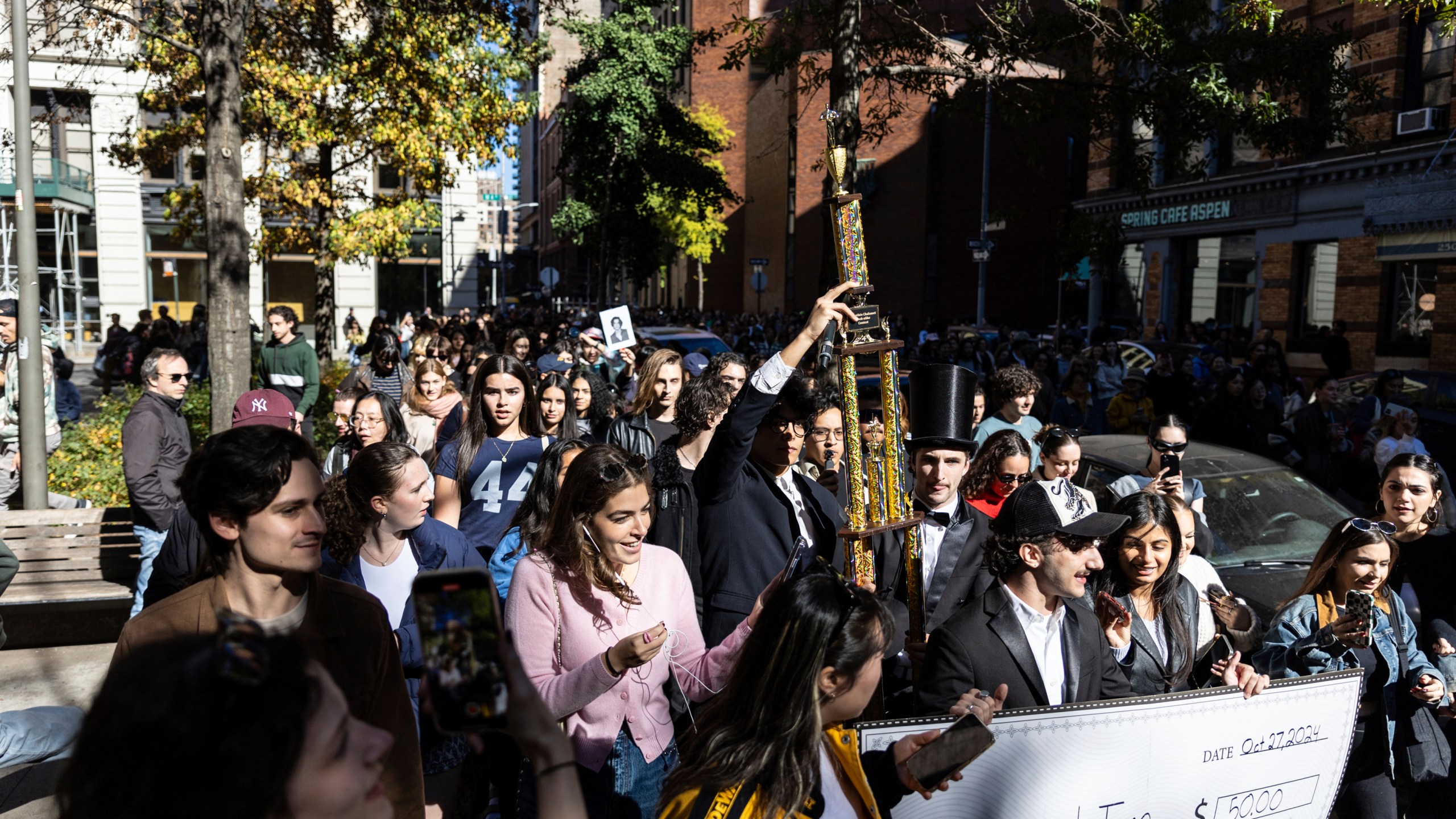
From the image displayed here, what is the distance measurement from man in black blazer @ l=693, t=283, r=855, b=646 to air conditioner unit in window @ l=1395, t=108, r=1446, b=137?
2063 centimetres

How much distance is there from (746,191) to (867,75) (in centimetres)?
5211

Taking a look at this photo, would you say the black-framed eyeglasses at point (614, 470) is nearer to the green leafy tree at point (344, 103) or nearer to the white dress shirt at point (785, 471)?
the white dress shirt at point (785, 471)

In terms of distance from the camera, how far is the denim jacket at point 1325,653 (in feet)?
13.1

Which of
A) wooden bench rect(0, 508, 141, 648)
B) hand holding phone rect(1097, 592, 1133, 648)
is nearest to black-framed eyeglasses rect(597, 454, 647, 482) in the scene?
hand holding phone rect(1097, 592, 1133, 648)

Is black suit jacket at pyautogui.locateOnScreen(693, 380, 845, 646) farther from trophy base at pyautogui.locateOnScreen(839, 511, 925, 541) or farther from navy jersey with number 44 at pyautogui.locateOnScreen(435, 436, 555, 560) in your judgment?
navy jersey with number 44 at pyautogui.locateOnScreen(435, 436, 555, 560)

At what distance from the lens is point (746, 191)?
60.3m

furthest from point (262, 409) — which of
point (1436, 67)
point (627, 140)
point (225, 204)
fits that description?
point (627, 140)

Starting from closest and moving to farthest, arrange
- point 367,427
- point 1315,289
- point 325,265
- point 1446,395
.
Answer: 1. point 367,427
2. point 1446,395
3. point 325,265
4. point 1315,289

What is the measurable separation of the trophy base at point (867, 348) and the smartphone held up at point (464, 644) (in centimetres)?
243

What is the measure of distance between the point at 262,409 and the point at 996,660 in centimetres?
421

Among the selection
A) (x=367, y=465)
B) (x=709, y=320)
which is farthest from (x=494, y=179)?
(x=367, y=465)

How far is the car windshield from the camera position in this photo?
251 inches

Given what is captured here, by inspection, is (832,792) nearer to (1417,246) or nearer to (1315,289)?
(1417,246)

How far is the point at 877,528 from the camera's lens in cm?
371
